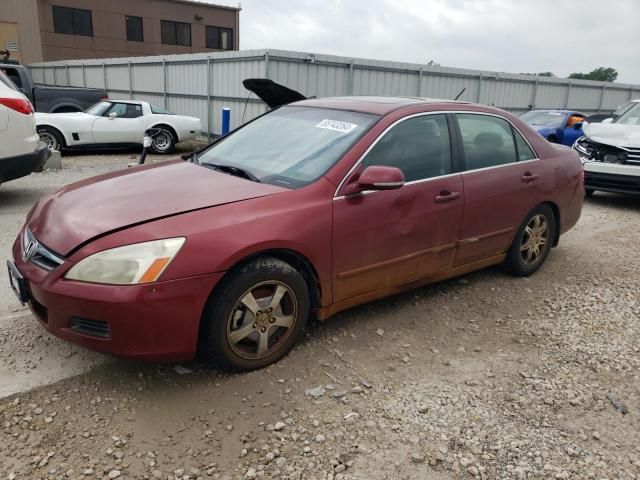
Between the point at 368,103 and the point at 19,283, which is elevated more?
the point at 368,103

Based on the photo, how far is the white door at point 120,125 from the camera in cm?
1183

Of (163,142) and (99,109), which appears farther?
(163,142)

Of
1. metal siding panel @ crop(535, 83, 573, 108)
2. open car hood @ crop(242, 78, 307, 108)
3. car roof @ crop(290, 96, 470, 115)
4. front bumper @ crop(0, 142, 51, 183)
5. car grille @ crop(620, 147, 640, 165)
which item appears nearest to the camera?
car roof @ crop(290, 96, 470, 115)

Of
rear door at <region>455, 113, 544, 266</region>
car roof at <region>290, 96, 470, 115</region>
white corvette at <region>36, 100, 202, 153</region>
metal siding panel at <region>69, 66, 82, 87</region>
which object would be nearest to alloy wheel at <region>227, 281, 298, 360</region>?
car roof at <region>290, 96, 470, 115</region>

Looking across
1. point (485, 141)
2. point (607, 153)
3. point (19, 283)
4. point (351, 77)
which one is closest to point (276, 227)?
point (19, 283)

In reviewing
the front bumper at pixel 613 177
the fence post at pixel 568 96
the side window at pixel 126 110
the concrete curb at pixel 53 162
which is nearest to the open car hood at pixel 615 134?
the front bumper at pixel 613 177

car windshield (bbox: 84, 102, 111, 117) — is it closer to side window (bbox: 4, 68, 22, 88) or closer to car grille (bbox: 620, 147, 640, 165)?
side window (bbox: 4, 68, 22, 88)

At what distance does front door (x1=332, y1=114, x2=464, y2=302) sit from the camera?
3.26 meters

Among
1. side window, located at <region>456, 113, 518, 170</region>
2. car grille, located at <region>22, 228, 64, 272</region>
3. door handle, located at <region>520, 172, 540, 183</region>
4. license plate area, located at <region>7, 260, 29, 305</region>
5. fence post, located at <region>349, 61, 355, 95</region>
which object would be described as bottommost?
license plate area, located at <region>7, 260, 29, 305</region>

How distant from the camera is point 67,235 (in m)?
2.73

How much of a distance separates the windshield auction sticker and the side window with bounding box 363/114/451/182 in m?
0.23

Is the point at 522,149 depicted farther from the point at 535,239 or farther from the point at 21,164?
the point at 21,164

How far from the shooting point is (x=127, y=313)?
99.3 inches

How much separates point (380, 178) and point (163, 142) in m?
10.6
